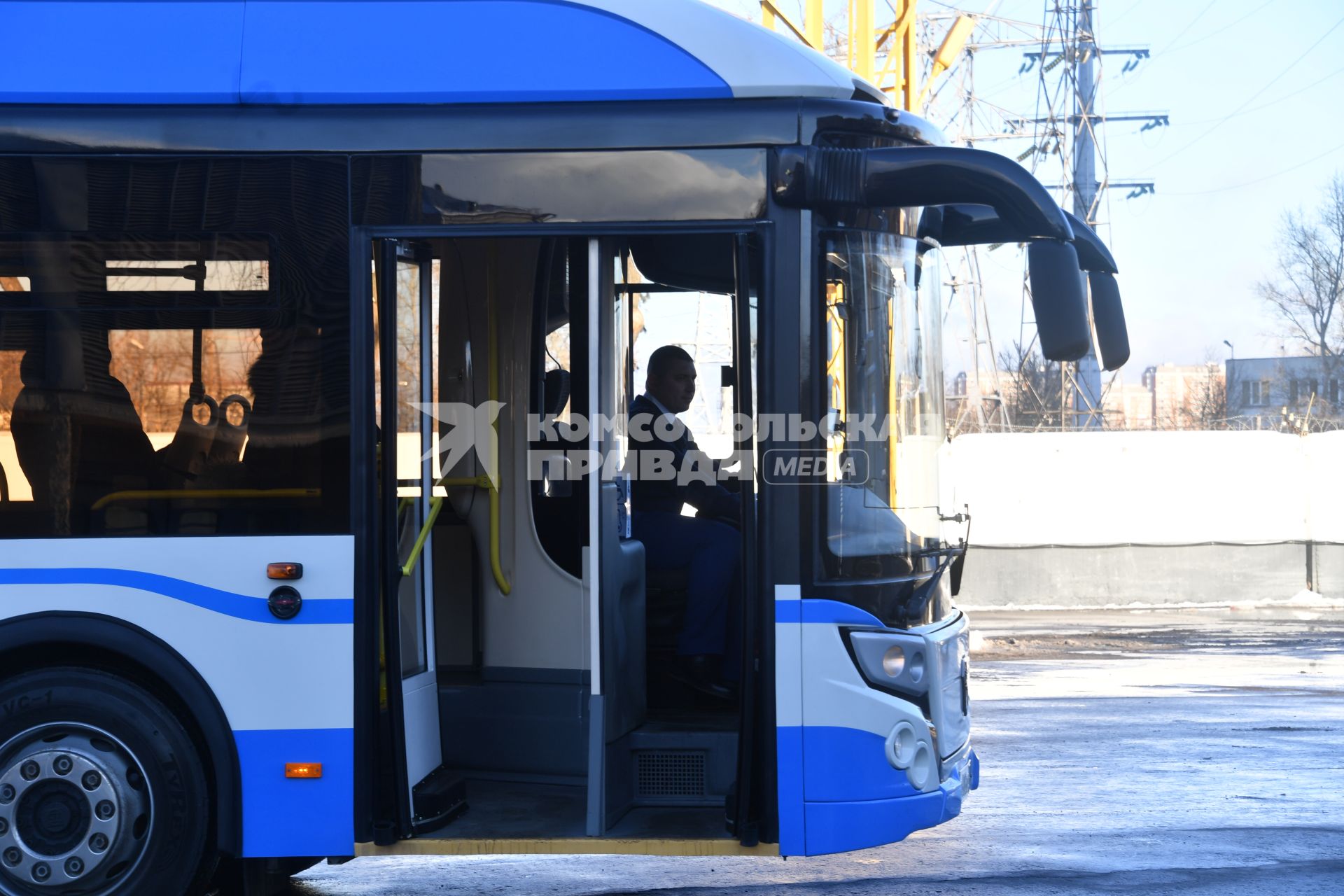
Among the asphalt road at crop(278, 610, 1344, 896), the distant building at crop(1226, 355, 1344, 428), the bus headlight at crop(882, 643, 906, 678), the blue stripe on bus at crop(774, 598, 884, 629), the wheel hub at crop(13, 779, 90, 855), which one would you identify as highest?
the distant building at crop(1226, 355, 1344, 428)

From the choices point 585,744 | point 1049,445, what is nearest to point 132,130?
point 585,744

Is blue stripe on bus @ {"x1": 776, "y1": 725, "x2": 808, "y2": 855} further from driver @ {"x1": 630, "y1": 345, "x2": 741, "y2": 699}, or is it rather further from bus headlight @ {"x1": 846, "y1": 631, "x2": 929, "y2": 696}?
driver @ {"x1": 630, "y1": 345, "x2": 741, "y2": 699}

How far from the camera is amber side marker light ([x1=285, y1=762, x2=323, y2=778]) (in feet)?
15.9

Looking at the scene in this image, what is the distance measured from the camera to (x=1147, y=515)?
18.6 meters

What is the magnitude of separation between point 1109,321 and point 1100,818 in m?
3.01

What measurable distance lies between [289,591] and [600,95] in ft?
6.54

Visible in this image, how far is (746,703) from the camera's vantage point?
16.0 feet

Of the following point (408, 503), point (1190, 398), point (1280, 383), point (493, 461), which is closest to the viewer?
point (408, 503)

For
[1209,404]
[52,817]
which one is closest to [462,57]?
[52,817]

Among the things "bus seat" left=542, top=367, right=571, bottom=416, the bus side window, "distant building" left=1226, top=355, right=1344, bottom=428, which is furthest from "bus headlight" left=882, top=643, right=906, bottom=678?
"distant building" left=1226, top=355, right=1344, bottom=428

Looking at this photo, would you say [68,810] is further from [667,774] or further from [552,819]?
[667,774]

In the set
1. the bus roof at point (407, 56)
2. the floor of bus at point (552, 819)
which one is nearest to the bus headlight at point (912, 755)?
the floor of bus at point (552, 819)

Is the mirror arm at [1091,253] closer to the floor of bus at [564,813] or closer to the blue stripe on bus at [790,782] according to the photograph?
the blue stripe on bus at [790,782]

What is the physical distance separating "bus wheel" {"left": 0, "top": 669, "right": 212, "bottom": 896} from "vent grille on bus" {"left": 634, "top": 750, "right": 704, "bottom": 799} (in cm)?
154
